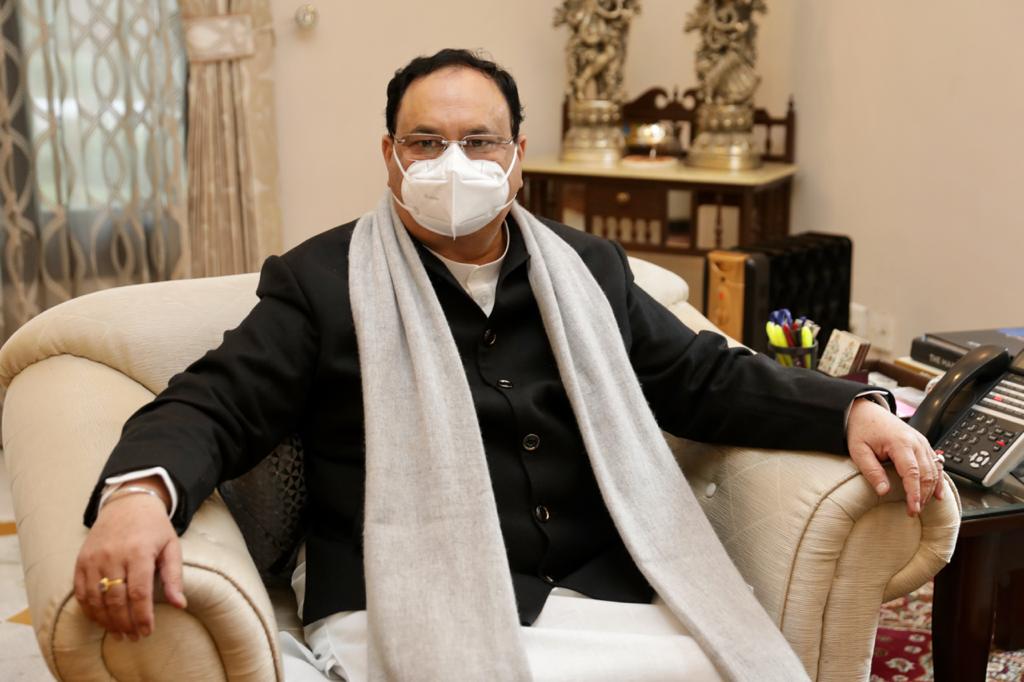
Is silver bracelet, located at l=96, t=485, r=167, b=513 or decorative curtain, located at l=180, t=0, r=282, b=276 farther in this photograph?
decorative curtain, located at l=180, t=0, r=282, b=276

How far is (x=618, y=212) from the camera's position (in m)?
3.66

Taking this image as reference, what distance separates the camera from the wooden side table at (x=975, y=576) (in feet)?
5.14

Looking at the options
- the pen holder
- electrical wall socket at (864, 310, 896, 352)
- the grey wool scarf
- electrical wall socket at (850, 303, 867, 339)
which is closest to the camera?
the grey wool scarf

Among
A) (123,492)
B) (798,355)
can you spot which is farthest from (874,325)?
(123,492)

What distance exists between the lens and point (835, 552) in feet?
4.72

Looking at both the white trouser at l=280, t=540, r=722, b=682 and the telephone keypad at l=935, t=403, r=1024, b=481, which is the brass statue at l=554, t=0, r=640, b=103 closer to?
the telephone keypad at l=935, t=403, r=1024, b=481

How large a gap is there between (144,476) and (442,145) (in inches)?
24.9

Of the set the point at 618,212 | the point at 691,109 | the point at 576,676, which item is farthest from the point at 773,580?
the point at 691,109

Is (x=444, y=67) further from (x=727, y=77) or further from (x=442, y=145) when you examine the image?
(x=727, y=77)

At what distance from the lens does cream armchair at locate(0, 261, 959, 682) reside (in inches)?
45.2

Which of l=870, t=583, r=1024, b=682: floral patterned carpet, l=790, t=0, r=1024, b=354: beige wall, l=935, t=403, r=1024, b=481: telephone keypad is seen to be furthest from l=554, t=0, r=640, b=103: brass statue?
l=935, t=403, r=1024, b=481: telephone keypad

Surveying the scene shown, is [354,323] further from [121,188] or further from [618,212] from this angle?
[618,212]

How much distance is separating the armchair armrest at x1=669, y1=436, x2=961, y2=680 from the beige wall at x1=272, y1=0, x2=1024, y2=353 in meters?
1.74

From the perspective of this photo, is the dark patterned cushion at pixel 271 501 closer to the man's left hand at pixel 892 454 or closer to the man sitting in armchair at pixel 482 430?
the man sitting in armchair at pixel 482 430
